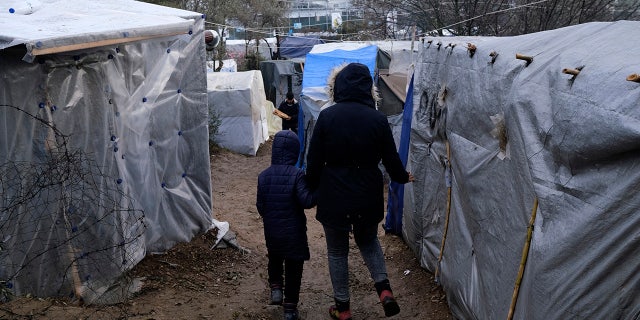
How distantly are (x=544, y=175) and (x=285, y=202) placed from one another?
7.08 ft

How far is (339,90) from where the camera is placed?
14.7ft

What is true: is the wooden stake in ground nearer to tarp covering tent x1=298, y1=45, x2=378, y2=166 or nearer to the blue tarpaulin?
tarp covering tent x1=298, y1=45, x2=378, y2=166

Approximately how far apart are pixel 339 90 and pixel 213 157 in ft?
34.3

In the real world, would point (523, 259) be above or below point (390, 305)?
above

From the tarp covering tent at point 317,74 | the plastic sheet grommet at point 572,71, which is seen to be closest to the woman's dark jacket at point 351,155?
the plastic sheet grommet at point 572,71

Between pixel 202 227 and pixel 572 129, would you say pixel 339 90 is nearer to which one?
pixel 572 129

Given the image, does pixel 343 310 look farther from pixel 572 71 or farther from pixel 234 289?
pixel 572 71

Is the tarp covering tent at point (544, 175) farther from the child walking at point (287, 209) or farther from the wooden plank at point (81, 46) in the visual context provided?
the wooden plank at point (81, 46)

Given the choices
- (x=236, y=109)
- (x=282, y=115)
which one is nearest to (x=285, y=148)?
(x=282, y=115)

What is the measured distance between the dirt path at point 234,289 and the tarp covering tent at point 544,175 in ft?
1.78

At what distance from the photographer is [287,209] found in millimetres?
4711

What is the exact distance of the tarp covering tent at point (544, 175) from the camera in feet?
7.98

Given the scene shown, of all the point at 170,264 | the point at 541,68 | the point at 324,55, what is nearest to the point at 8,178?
the point at 170,264

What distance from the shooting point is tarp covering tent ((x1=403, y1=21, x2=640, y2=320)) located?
7.98ft
